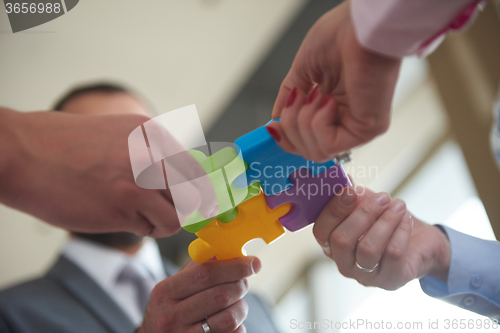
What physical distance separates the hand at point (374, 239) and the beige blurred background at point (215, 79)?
0.51 m

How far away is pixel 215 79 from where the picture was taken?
4.68 ft

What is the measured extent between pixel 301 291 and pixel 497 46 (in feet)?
5.36

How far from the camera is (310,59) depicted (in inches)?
13.4

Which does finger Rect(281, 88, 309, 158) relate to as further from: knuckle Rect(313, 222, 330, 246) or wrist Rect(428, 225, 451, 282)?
wrist Rect(428, 225, 451, 282)

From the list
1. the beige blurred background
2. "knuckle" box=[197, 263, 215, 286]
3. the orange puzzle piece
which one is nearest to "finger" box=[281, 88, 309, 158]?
the orange puzzle piece

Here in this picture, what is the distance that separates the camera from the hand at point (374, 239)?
1.42ft

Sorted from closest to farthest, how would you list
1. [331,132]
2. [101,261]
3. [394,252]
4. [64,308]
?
[331,132] → [394,252] → [64,308] → [101,261]

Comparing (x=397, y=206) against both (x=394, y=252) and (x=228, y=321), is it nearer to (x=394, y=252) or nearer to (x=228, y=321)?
(x=394, y=252)

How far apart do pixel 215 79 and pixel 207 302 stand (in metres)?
1.11

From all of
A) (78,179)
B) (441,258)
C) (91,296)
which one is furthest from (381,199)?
(91,296)

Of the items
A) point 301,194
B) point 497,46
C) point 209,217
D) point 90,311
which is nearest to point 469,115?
point 497,46

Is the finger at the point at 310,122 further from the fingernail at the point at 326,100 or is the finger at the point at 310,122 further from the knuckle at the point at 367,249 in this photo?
the knuckle at the point at 367,249

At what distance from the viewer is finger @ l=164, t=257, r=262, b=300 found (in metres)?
0.46

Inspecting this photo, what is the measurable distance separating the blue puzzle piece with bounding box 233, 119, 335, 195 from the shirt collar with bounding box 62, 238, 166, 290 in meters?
0.66
